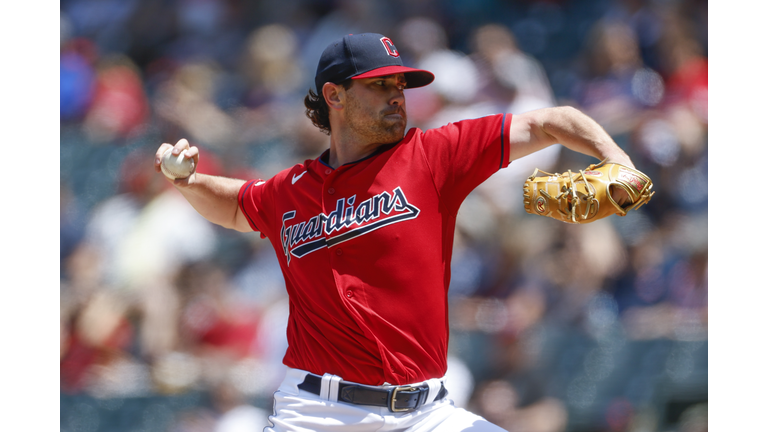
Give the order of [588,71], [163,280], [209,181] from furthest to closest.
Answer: [588,71]
[163,280]
[209,181]

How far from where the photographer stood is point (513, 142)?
6.65 feet

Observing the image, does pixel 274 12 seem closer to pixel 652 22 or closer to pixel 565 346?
pixel 652 22

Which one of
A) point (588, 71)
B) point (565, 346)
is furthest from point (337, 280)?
point (588, 71)

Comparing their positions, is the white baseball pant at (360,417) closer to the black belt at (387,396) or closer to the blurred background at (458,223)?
the black belt at (387,396)

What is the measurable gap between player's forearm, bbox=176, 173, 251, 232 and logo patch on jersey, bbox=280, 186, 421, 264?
45 centimetres

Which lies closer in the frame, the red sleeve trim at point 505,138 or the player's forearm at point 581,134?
the player's forearm at point 581,134

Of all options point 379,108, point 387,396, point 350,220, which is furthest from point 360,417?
point 379,108

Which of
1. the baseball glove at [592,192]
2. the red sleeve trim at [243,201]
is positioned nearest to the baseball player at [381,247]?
the baseball glove at [592,192]

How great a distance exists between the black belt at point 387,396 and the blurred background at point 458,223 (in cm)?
201

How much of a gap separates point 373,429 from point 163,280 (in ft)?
9.16

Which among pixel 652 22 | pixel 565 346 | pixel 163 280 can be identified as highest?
pixel 652 22

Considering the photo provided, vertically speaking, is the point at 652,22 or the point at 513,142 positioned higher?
the point at 652,22

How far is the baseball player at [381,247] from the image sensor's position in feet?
6.59

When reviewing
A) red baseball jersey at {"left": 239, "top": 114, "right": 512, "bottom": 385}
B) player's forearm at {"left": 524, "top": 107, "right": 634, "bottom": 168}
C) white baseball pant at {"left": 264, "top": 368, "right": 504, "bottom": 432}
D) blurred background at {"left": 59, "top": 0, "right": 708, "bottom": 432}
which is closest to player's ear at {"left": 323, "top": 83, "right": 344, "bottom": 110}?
red baseball jersey at {"left": 239, "top": 114, "right": 512, "bottom": 385}
